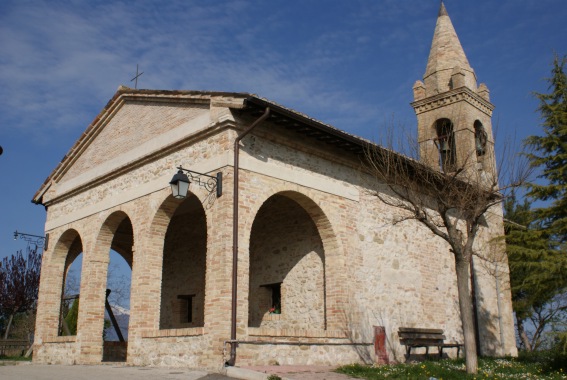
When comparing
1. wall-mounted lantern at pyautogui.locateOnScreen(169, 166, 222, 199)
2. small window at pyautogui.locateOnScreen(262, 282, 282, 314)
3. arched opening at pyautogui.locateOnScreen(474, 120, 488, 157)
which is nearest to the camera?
wall-mounted lantern at pyautogui.locateOnScreen(169, 166, 222, 199)

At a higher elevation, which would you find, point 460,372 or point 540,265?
point 540,265

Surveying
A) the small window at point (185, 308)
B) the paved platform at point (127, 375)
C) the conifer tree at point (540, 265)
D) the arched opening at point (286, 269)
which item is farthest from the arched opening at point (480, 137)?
the paved platform at point (127, 375)

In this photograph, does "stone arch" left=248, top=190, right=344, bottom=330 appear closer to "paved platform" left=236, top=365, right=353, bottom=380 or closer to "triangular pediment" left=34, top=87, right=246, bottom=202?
"paved platform" left=236, top=365, right=353, bottom=380

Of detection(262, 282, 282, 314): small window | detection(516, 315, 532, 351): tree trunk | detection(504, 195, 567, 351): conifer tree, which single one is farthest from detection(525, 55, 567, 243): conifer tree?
detection(516, 315, 532, 351): tree trunk

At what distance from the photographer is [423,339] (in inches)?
544

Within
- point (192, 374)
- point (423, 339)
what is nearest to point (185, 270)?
point (423, 339)

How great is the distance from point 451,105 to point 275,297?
1010 cm

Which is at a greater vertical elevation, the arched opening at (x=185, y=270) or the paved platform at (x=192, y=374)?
the arched opening at (x=185, y=270)

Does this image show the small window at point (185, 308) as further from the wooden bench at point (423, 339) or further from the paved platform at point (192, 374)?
the wooden bench at point (423, 339)

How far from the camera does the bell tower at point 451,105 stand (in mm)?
19359

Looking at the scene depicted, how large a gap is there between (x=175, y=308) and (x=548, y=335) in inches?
417

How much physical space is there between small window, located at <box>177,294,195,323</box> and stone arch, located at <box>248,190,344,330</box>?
10.1ft

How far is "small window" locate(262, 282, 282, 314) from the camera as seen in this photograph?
14180mm

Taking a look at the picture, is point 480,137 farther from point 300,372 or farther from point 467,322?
point 300,372
